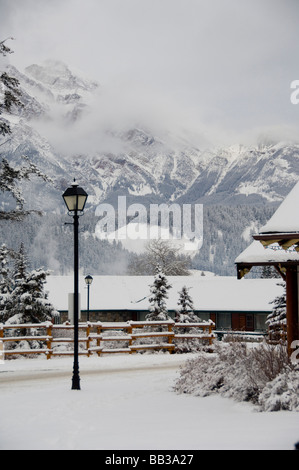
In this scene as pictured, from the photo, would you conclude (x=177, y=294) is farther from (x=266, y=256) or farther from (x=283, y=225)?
(x=283, y=225)

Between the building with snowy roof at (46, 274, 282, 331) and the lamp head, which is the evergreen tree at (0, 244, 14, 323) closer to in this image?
the lamp head

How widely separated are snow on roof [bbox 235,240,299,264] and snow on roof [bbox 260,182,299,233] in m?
1.65

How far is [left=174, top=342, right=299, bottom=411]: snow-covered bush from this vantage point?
1070cm

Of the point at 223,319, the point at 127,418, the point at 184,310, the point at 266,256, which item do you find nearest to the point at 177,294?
the point at 223,319

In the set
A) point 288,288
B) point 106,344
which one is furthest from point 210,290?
point 288,288

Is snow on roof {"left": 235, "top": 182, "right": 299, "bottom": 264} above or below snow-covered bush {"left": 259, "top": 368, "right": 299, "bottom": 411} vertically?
above

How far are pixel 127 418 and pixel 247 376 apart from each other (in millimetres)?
2619

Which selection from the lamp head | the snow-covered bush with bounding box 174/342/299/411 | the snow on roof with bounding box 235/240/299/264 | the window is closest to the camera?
the snow-covered bush with bounding box 174/342/299/411

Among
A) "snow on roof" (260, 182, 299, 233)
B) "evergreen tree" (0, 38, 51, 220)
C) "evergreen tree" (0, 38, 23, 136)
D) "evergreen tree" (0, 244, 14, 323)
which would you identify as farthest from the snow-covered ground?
"evergreen tree" (0, 244, 14, 323)

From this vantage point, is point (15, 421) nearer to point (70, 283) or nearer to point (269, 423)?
point (269, 423)

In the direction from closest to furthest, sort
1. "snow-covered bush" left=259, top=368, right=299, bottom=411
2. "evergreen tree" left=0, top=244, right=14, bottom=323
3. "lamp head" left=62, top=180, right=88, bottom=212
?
"snow-covered bush" left=259, top=368, right=299, bottom=411
"lamp head" left=62, top=180, right=88, bottom=212
"evergreen tree" left=0, top=244, right=14, bottom=323

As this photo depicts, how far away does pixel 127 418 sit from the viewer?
419 inches

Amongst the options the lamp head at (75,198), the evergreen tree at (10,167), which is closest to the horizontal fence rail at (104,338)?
the evergreen tree at (10,167)

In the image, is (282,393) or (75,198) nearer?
(282,393)
